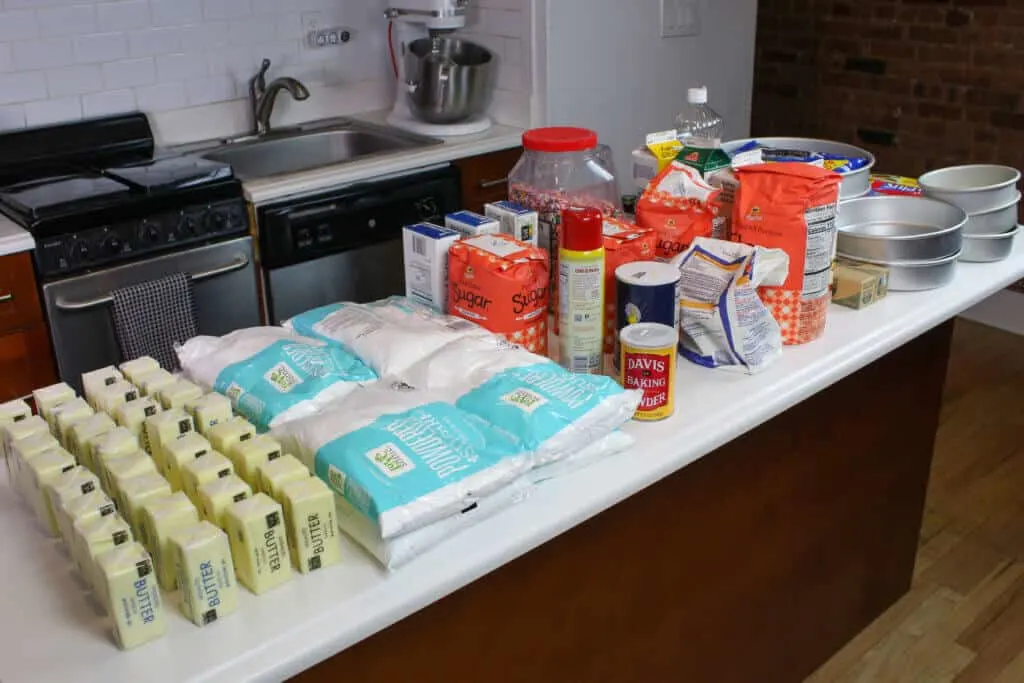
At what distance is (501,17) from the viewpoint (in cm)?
335

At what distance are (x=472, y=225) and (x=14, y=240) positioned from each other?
1423mm

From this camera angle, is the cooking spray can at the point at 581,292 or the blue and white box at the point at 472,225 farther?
the blue and white box at the point at 472,225

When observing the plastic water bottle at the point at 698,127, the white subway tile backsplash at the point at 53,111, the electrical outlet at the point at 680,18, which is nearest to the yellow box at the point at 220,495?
the plastic water bottle at the point at 698,127

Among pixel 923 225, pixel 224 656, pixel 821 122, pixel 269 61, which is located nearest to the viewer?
pixel 224 656

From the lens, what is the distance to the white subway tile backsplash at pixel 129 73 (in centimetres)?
309

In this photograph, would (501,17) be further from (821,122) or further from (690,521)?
(690,521)

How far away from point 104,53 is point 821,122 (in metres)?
2.97

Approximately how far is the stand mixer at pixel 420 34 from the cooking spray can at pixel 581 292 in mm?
1960

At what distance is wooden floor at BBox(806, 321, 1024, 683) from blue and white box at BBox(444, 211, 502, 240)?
1.02 m

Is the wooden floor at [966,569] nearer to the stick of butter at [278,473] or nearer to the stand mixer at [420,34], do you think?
the stick of butter at [278,473]

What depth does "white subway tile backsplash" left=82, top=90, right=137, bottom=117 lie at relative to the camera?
10.1 ft

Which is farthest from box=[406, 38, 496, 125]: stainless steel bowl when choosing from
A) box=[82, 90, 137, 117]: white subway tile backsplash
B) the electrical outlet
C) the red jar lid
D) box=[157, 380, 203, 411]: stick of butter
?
box=[157, 380, 203, 411]: stick of butter

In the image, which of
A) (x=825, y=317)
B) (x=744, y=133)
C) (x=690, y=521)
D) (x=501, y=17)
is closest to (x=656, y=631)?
(x=690, y=521)

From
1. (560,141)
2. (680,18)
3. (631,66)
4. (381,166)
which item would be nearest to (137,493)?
(560,141)
